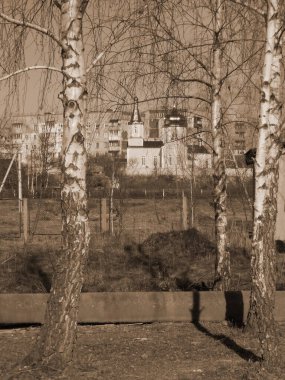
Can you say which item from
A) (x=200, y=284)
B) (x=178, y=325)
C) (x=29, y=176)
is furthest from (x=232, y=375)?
(x=29, y=176)

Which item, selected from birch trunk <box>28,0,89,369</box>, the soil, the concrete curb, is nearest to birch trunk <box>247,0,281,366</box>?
the soil

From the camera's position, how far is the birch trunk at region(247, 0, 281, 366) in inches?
231

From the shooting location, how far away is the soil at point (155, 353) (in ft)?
18.8

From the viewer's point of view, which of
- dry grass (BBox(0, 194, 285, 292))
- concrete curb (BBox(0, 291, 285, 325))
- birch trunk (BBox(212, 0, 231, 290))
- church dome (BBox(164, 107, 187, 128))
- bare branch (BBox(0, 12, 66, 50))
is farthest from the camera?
dry grass (BBox(0, 194, 285, 292))

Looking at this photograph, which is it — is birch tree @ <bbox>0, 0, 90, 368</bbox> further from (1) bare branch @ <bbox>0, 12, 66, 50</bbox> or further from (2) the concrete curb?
(2) the concrete curb

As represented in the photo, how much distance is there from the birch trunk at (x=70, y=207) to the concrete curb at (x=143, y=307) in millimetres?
2236

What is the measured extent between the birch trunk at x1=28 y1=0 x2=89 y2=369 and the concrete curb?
224cm

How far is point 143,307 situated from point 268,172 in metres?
2.88

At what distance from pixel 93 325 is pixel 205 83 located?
12.8 ft

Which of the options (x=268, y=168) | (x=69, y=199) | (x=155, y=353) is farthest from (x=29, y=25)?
(x=155, y=353)

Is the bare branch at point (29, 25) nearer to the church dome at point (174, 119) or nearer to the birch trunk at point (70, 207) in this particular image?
the birch trunk at point (70, 207)

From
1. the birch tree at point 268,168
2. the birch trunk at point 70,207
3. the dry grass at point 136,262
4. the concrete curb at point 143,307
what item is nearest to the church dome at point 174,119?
the dry grass at point 136,262

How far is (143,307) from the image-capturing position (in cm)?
802

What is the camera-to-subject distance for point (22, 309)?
26.1ft
